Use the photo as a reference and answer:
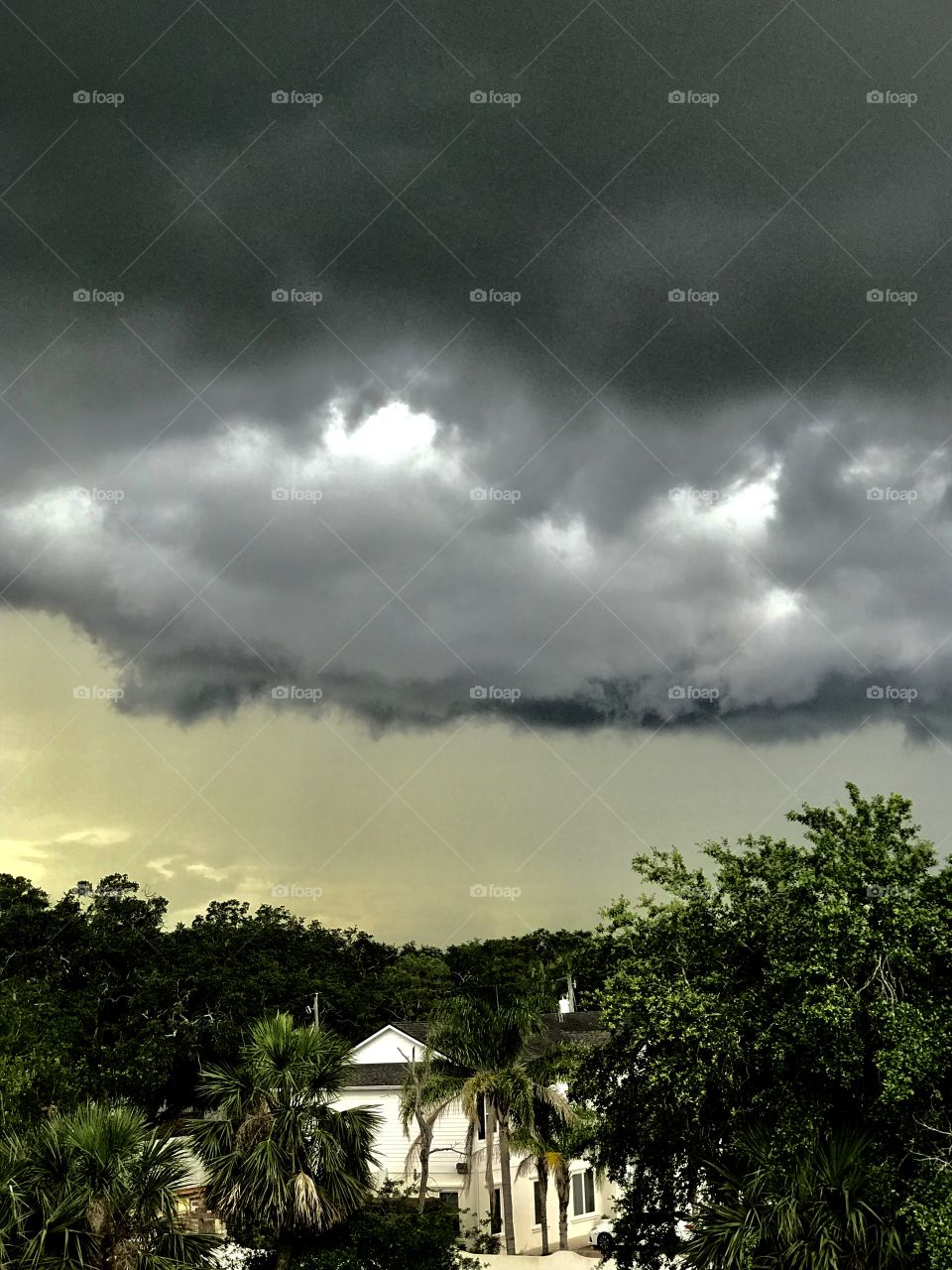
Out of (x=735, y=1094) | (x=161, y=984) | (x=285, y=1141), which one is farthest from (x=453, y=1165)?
(x=735, y=1094)

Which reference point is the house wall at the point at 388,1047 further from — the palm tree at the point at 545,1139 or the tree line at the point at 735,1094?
the tree line at the point at 735,1094

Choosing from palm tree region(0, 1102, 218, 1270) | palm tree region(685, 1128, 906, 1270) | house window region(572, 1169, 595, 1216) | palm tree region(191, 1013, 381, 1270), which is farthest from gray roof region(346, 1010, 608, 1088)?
palm tree region(0, 1102, 218, 1270)

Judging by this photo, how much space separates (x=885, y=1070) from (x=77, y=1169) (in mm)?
12120

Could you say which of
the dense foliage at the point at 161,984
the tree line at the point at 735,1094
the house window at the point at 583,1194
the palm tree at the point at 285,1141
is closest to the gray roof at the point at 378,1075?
the dense foliage at the point at 161,984

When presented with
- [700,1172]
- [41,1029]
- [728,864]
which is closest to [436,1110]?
[41,1029]

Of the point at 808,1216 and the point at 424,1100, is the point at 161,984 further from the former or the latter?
the point at 808,1216

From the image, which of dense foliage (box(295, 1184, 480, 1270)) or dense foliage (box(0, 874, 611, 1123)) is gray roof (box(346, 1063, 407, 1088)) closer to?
dense foliage (box(0, 874, 611, 1123))

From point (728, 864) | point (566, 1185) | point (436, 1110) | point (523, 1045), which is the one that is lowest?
point (566, 1185)

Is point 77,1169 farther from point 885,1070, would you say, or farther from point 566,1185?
point 566,1185

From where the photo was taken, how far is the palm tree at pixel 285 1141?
1917cm

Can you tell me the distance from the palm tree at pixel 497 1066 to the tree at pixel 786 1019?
9.72 metres

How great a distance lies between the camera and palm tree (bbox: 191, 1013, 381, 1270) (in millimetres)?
19172

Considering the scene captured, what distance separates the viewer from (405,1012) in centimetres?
7112

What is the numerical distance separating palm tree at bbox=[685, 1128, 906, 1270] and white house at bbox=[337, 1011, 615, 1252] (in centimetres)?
2091
